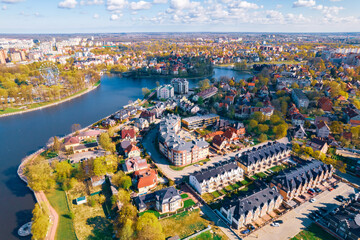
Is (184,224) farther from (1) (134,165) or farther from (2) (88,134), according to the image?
(2) (88,134)

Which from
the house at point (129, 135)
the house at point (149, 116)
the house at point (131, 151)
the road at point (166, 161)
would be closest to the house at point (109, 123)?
the house at point (149, 116)

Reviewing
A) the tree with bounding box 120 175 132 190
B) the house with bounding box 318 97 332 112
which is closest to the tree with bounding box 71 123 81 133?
the tree with bounding box 120 175 132 190

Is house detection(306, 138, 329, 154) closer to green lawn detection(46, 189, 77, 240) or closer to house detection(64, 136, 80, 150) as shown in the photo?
green lawn detection(46, 189, 77, 240)

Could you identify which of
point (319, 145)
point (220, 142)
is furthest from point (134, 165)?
point (319, 145)

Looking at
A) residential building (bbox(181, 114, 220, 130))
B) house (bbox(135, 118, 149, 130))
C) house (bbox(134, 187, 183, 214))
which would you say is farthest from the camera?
residential building (bbox(181, 114, 220, 130))

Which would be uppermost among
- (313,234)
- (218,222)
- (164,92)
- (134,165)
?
(164,92)

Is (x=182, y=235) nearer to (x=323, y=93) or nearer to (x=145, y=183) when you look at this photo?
(x=145, y=183)
